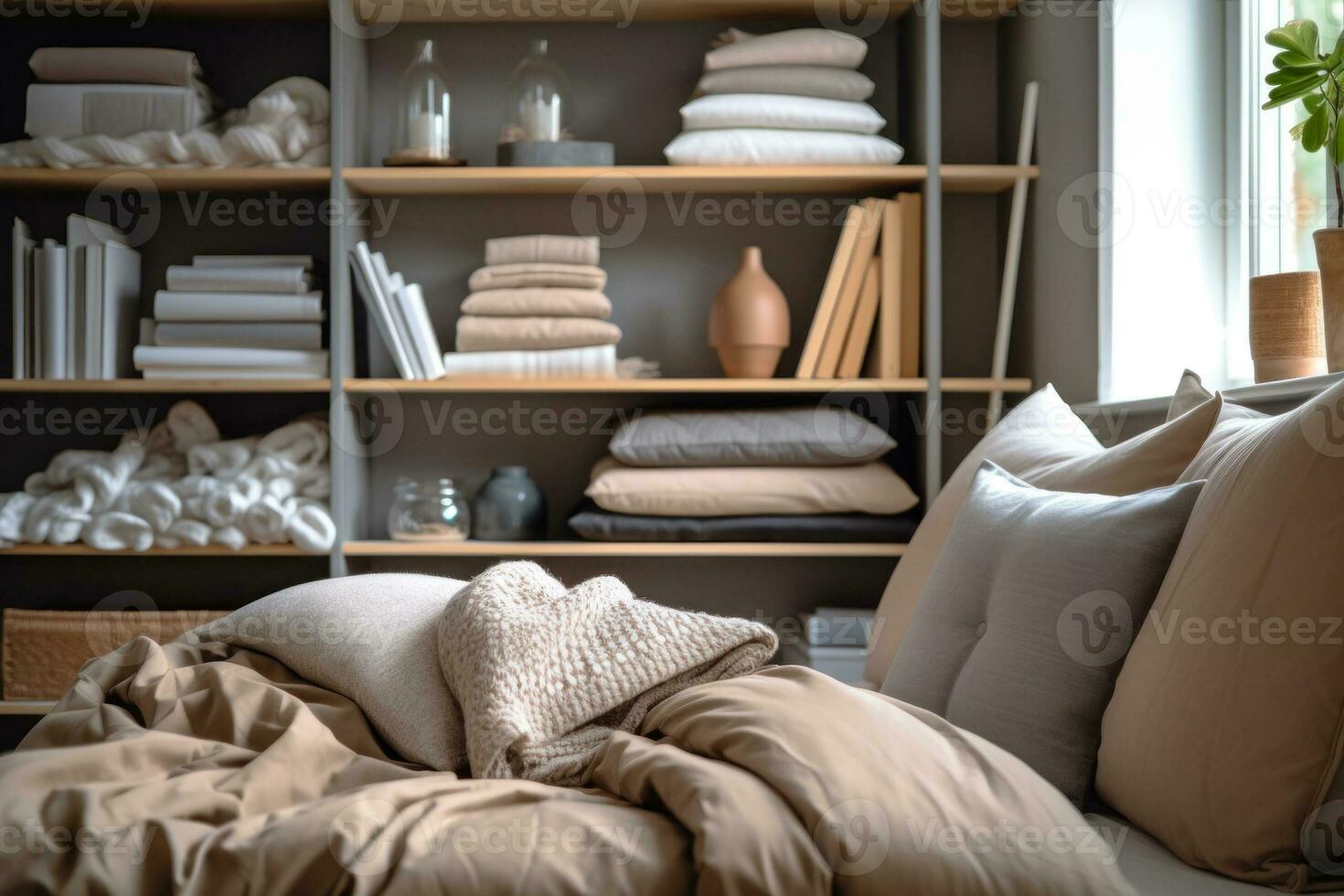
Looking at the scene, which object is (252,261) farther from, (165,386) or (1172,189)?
(1172,189)

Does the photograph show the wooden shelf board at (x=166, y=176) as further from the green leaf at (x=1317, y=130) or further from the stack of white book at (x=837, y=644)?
the green leaf at (x=1317, y=130)

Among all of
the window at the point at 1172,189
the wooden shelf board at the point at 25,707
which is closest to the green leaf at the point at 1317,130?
the window at the point at 1172,189

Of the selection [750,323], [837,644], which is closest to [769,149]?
[750,323]

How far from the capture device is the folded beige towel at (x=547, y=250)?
8.47ft

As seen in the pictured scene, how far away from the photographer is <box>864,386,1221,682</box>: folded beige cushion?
1258 millimetres

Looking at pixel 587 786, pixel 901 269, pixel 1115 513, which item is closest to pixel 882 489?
pixel 901 269

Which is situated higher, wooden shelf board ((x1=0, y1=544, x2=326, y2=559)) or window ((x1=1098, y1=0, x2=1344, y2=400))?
window ((x1=1098, y1=0, x2=1344, y2=400))

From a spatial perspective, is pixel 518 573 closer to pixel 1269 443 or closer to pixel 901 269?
pixel 1269 443

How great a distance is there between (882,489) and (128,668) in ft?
5.32

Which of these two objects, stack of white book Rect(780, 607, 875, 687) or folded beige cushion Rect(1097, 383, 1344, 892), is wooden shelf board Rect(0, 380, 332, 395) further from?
folded beige cushion Rect(1097, 383, 1344, 892)

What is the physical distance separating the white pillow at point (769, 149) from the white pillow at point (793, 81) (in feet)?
0.33

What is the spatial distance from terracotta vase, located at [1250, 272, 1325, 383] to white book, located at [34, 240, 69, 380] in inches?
95.4

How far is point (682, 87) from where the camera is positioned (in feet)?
9.37

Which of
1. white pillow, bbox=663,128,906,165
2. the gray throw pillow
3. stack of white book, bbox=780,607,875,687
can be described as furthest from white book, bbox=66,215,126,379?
the gray throw pillow
